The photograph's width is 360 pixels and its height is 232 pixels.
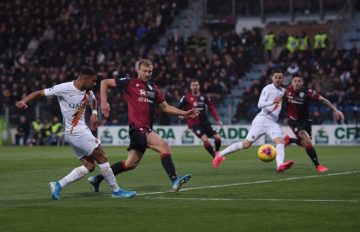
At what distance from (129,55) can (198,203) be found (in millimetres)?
31809

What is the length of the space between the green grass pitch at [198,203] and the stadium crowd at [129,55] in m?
18.4

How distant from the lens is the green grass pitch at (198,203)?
10.3 m

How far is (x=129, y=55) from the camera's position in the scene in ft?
145

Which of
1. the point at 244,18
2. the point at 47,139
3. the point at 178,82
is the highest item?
the point at 244,18

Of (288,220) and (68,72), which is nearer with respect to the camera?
(288,220)

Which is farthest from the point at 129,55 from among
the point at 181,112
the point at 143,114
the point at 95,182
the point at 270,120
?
the point at 181,112

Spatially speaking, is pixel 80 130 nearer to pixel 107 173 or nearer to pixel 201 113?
pixel 107 173

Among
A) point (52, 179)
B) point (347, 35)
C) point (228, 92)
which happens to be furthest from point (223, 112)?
point (52, 179)

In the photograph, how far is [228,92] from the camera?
40969mm

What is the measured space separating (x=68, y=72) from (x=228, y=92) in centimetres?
852

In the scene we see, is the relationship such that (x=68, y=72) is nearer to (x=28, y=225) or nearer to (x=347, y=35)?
(x=347, y=35)

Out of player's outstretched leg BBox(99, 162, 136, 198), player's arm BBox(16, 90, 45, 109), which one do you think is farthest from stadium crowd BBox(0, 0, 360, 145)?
player's arm BBox(16, 90, 45, 109)

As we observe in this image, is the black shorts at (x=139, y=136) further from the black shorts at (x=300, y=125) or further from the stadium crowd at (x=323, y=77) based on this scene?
the stadium crowd at (x=323, y=77)

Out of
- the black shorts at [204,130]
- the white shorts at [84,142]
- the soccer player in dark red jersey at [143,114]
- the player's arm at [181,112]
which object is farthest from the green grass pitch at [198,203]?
the black shorts at [204,130]
